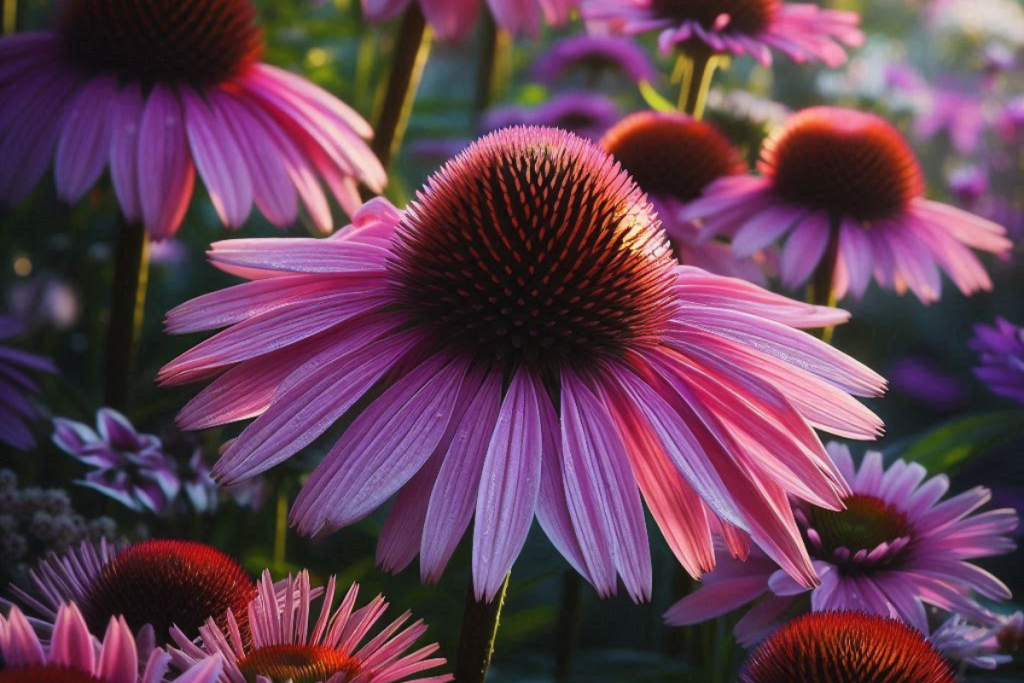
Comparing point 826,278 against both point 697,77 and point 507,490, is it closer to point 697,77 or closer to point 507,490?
point 697,77

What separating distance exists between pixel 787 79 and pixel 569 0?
6.35 feet

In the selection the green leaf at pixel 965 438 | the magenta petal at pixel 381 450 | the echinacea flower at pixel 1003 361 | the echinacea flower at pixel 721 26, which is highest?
the echinacea flower at pixel 721 26

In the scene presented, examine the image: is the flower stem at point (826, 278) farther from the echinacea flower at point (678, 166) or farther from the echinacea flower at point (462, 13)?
the echinacea flower at point (462, 13)

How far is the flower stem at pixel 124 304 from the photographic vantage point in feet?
4.40

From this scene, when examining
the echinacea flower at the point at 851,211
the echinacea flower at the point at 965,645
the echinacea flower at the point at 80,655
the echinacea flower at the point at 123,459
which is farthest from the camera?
the echinacea flower at the point at 851,211

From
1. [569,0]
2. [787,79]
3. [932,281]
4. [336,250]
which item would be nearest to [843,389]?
[336,250]

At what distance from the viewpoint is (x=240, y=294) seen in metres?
0.97

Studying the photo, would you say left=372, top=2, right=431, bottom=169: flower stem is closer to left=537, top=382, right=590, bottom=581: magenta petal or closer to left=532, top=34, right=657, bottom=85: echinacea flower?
left=537, top=382, right=590, bottom=581: magenta petal

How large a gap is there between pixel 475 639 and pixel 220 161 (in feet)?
2.28

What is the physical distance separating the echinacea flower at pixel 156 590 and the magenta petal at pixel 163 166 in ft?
1.43

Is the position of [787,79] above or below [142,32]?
below

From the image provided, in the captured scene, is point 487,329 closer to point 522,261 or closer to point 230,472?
point 522,261

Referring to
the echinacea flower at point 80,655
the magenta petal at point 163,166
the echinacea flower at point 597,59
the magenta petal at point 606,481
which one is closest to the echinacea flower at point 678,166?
the magenta petal at point 163,166

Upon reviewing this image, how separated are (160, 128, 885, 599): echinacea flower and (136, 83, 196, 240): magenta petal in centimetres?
29
